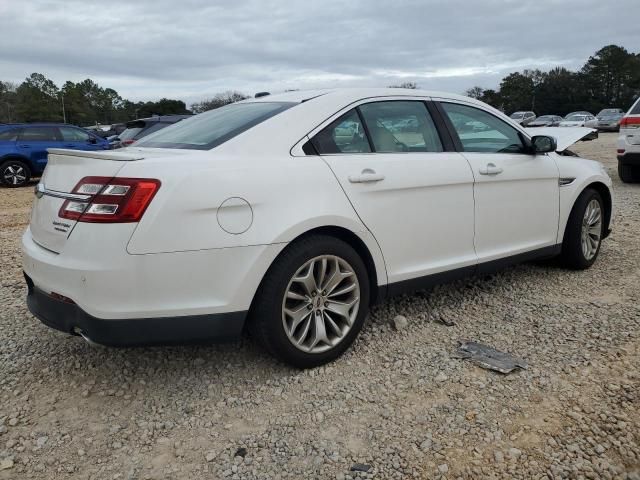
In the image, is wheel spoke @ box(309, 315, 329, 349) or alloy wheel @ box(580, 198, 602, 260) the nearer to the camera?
wheel spoke @ box(309, 315, 329, 349)

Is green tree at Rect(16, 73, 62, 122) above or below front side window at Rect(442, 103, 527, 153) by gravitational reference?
above

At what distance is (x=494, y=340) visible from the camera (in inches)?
135

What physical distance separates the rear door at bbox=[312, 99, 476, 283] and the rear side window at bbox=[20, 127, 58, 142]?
41.0ft

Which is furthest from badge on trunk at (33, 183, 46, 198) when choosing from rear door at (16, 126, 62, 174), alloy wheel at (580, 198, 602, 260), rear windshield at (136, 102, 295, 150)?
rear door at (16, 126, 62, 174)

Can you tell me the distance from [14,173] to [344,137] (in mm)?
12376

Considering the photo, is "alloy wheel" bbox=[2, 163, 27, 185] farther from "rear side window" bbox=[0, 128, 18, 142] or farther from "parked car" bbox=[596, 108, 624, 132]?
"parked car" bbox=[596, 108, 624, 132]

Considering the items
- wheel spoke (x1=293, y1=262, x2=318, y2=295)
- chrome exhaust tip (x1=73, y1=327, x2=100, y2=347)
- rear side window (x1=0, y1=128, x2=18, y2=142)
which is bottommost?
chrome exhaust tip (x1=73, y1=327, x2=100, y2=347)

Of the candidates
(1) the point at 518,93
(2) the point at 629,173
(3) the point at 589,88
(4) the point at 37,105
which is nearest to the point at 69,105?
(4) the point at 37,105

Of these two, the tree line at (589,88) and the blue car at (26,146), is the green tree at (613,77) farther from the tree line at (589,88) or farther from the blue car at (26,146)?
the blue car at (26,146)

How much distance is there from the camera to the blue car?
13062mm

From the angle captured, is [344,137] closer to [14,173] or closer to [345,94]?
[345,94]

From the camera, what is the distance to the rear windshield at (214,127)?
3.02m

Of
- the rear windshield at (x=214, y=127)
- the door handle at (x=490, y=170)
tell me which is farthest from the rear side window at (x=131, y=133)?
the door handle at (x=490, y=170)

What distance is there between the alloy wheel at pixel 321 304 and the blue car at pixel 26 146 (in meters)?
11.9
